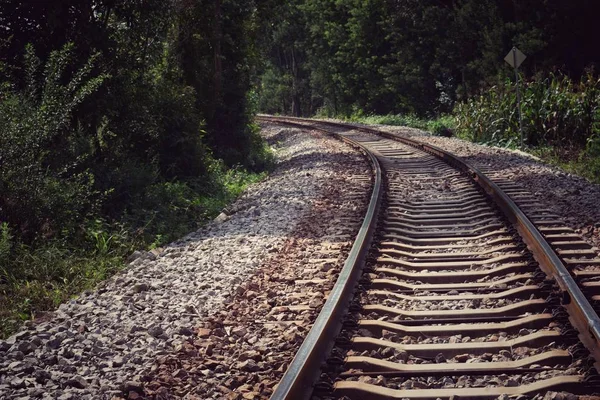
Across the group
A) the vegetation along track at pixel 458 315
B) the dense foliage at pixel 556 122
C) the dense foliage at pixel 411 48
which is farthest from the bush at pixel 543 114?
the vegetation along track at pixel 458 315

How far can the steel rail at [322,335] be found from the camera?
11.9ft

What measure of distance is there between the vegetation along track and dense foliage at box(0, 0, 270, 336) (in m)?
2.79

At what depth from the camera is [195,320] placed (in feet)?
17.1

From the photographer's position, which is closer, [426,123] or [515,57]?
[515,57]

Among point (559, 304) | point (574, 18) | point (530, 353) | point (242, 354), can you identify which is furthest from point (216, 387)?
point (574, 18)

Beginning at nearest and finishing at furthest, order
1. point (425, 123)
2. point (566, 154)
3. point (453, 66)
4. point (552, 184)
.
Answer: point (552, 184) < point (566, 154) < point (425, 123) < point (453, 66)

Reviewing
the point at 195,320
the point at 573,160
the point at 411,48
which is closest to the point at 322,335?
the point at 195,320

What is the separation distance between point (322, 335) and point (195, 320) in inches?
52.0

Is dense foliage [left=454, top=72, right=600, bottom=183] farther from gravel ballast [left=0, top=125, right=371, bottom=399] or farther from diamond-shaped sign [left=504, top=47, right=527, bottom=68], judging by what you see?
gravel ballast [left=0, top=125, right=371, bottom=399]

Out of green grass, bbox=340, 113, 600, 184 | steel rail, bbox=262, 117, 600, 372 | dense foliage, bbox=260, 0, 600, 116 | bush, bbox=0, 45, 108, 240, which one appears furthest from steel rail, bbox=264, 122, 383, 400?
dense foliage, bbox=260, 0, 600, 116

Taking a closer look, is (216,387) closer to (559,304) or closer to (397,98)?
(559,304)

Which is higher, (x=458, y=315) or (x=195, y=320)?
(x=458, y=315)

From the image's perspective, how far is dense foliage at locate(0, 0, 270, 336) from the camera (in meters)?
7.26

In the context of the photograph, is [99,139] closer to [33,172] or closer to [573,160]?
[33,172]
